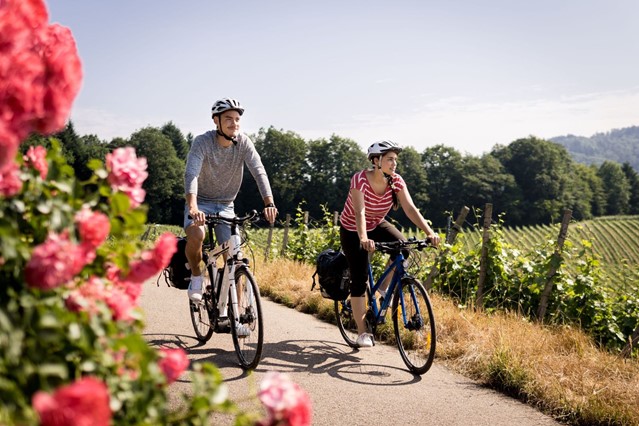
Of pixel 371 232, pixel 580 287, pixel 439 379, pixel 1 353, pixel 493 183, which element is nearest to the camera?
pixel 1 353

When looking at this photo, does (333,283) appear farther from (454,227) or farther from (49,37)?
(49,37)

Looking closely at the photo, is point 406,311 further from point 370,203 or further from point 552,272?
point 552,272

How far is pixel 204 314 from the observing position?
6.46 meters

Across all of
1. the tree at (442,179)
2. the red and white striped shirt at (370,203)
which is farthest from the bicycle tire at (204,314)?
the tree at (442,179)

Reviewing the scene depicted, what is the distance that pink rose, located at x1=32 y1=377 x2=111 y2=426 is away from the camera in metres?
1.24

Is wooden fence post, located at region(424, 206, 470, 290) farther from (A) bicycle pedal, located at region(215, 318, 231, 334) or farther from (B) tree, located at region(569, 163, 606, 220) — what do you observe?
(B) tree, located at region(569, 163, 606, 220)

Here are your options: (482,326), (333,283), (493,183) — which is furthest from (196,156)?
(493,183)

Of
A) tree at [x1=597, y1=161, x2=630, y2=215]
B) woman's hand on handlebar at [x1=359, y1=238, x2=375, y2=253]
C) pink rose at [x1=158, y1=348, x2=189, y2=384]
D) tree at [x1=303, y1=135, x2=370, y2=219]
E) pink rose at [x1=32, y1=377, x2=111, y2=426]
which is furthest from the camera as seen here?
tree at [x1=597, y1=161, x2=630, y2=215]

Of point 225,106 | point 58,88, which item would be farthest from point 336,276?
point 58,88

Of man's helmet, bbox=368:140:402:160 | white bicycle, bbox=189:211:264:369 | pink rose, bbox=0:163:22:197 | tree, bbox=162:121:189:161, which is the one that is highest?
tree, bbox=162:121:189:161

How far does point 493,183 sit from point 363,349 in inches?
3566

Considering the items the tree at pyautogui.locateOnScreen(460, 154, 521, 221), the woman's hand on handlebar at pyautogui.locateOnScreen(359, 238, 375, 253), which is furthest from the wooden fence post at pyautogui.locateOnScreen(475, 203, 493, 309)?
the tree at pyautogui.locateOnScreen(460, 154, 521, 221)

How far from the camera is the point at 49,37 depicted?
70.4 inches

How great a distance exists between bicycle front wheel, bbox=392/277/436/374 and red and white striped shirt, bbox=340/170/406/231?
819 mm
